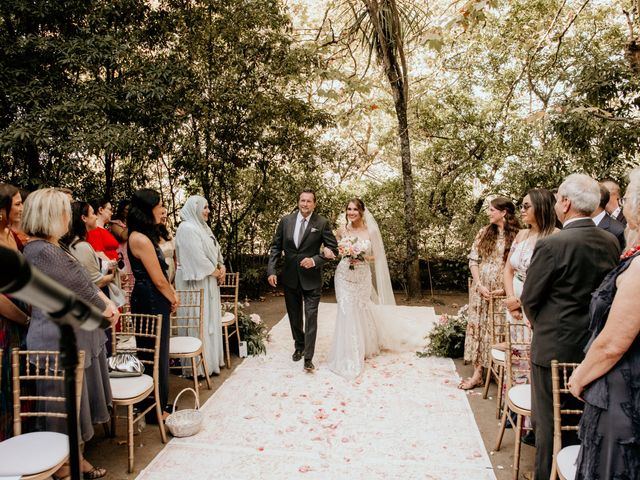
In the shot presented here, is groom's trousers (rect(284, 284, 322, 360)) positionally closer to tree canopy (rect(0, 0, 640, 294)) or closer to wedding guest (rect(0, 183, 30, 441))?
tree canopy (rect(0, 0, 640, 294))

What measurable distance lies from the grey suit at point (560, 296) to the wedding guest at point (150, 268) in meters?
2.69

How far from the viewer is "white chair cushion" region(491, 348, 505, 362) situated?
4011mm

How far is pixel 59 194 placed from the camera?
2.84 meters

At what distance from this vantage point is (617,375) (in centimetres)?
193

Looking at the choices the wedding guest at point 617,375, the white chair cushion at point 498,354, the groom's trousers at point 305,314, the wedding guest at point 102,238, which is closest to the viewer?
the wedding guest at point 617,375

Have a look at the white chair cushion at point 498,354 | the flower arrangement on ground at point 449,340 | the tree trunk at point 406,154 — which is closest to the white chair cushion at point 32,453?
the white chair cushion at point 498,354

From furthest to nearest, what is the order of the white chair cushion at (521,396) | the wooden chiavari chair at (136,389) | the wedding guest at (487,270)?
the wedding guest at (487,270), the wooden chiavari chair at (136,389), the white chair cushion at (521,396)

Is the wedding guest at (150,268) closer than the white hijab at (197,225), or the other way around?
the wedding guest at (150,268)

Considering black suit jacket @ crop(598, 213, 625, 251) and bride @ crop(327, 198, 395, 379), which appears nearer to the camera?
black suit jacket @ crop(598, 213, 625, 251)

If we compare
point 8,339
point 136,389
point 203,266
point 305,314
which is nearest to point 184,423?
point 136,389

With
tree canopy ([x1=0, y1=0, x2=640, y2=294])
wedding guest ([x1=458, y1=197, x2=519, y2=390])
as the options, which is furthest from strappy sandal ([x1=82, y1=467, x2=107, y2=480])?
tree canopy ([x1=0, y1=0, x2=640, y2=294])

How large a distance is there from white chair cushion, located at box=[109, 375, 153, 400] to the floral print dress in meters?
3.16

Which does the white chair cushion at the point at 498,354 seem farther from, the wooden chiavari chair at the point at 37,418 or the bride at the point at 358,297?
the wooden chiavari chair at the point at 37,418

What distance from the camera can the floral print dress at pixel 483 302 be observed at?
4742mm
